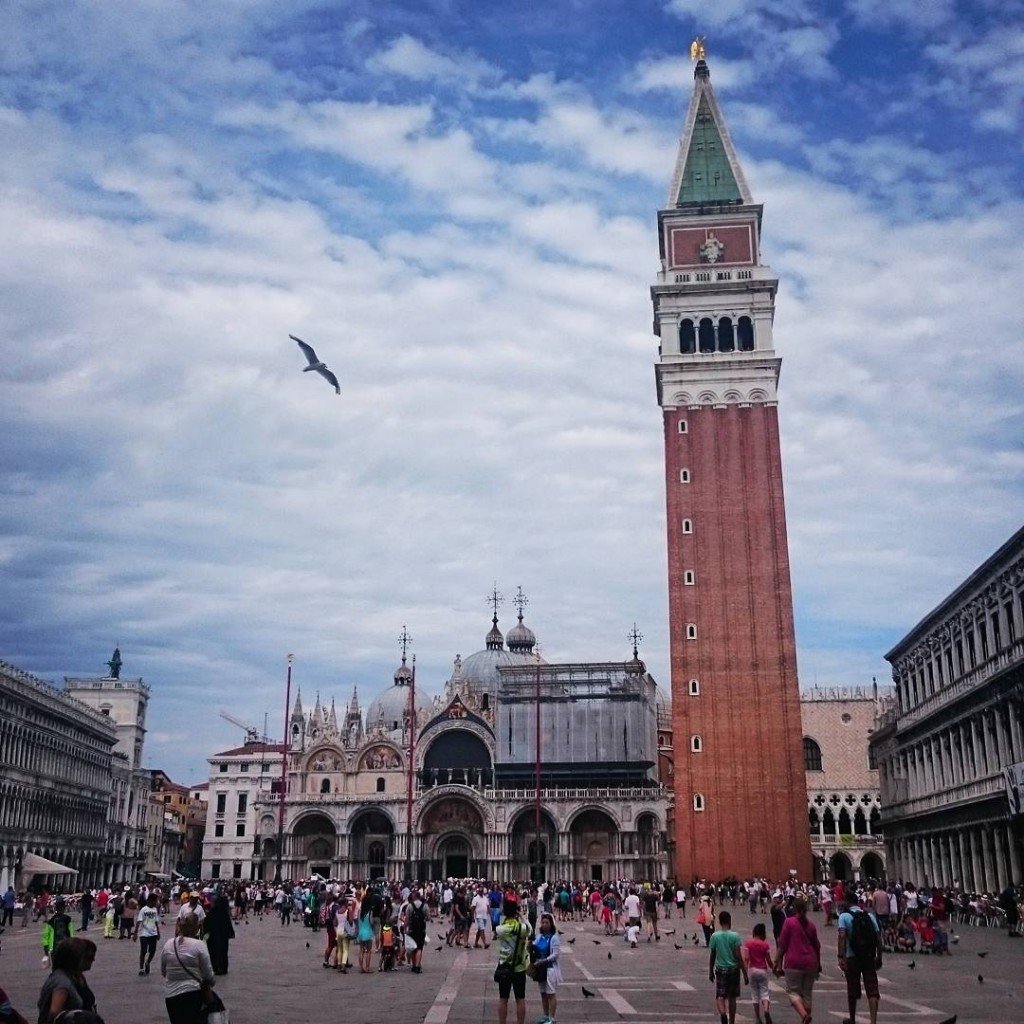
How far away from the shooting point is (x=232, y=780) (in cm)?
10131

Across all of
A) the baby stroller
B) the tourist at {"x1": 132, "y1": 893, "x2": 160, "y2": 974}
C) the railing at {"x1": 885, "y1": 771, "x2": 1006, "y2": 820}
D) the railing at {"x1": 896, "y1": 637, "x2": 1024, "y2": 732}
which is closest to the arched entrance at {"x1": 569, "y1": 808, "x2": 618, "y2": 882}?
the railing at {"x1": 885, "y1": 771, "x2": 1006, "y2": 820}

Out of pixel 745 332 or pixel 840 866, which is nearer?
pixel 745 332

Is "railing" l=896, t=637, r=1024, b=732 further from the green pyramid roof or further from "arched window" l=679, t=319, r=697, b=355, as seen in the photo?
the green pyramid roof

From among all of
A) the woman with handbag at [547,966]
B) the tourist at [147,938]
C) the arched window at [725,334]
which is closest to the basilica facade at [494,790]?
the arched window at [725,334]

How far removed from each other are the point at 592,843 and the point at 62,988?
235 feet

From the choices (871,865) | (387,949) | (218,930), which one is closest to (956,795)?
(387,949)

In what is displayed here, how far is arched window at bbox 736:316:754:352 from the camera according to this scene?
71.6m

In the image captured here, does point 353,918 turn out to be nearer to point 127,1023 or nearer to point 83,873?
point 127,1023

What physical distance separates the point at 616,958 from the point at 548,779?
173ft

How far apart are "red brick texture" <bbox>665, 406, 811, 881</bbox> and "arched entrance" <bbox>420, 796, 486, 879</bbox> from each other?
20.2m

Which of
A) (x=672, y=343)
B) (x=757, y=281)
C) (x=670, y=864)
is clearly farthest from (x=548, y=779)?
(x=757, y=281)

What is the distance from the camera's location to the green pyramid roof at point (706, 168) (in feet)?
247

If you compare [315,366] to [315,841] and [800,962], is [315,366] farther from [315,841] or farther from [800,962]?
[315,841]

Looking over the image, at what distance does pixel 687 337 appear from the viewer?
72.6m
